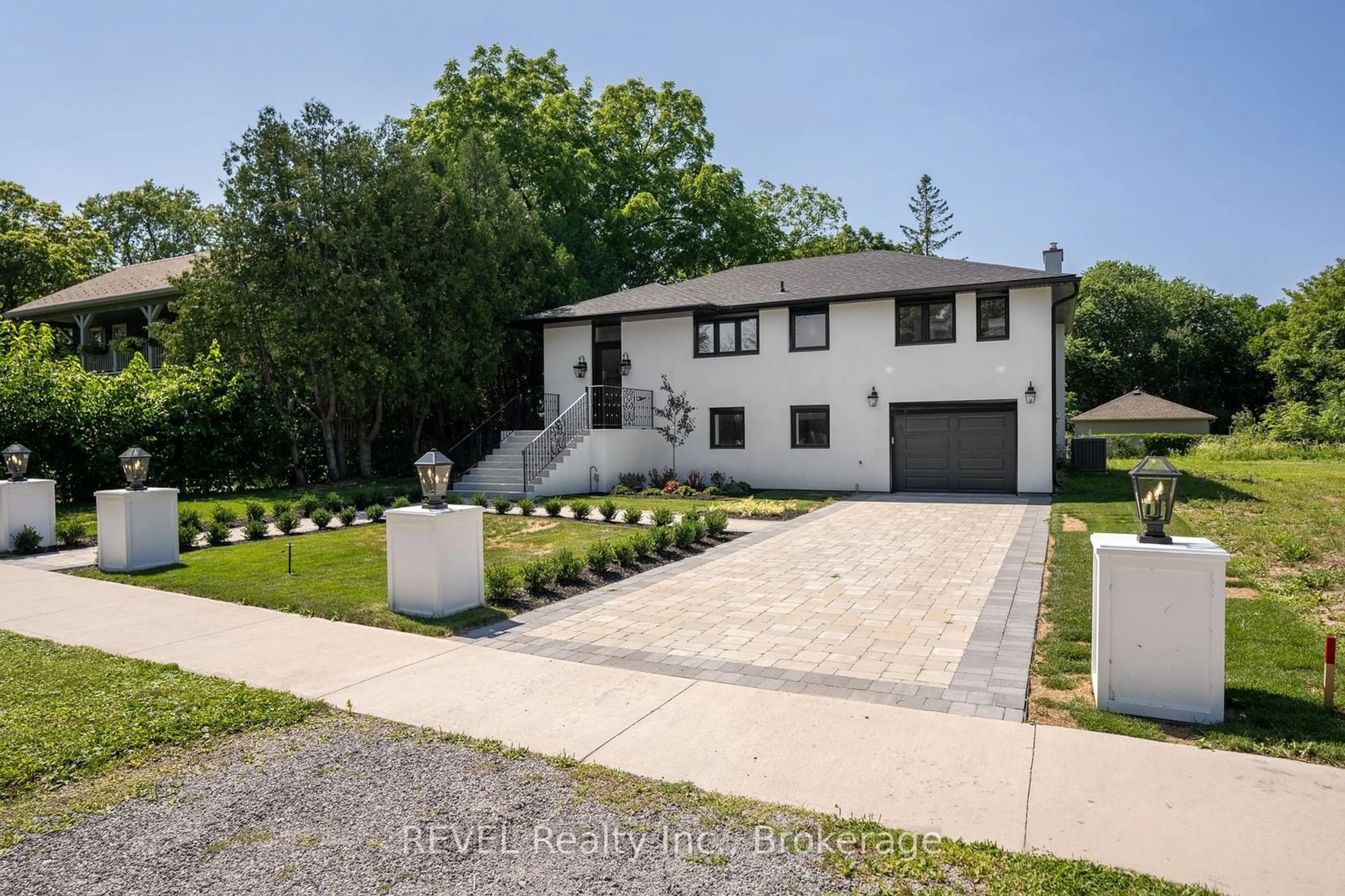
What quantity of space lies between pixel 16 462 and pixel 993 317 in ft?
58.4

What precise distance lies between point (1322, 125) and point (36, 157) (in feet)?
94.8

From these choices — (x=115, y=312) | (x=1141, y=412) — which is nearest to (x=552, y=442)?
(x=115, y=312)

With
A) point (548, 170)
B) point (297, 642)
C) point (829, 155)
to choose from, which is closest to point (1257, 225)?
point (829, 155)

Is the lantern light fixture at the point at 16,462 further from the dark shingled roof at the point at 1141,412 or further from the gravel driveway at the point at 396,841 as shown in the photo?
the dark shingled roof at the point at 1141,412

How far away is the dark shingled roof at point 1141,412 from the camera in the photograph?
3447cm

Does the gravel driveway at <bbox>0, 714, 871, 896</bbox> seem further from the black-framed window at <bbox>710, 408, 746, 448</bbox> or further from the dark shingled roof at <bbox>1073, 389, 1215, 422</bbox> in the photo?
the dark shingled roof at <bbox>1073, 389, 1215, 422</bbox>

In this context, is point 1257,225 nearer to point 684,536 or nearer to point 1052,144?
point 1052,144

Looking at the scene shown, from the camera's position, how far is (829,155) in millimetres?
25281

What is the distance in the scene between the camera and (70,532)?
36.3 ft

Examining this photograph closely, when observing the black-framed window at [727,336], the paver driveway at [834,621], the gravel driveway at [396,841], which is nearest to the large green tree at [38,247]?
the black-framed window at [727,336]

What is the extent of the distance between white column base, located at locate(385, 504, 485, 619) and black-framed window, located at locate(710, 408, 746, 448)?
42.0 ft

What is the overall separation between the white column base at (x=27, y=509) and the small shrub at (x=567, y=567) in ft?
25.1

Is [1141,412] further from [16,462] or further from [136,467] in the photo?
[16,462]

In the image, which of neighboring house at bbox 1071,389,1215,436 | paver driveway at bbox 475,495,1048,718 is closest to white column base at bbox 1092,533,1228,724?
paver driveway at bbox 475,495,1048,718
